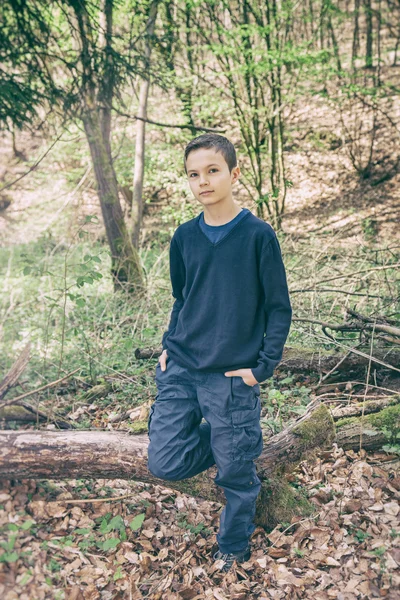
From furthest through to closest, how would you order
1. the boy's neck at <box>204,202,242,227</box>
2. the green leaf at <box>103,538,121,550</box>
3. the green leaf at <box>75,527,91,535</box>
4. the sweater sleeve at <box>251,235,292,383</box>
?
the green leaf at <box>75,527,91,535</box> → the green leaf at <box>103,538,121,550</box> → the boy's neck at <box>204,202,242,227</box> → the sweater sleeve at <box>251,235,292,383</box>

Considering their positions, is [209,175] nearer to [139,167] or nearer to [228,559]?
[228,559]

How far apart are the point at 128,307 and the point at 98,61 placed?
2819mm

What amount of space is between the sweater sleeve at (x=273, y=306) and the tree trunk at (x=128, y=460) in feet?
2.66

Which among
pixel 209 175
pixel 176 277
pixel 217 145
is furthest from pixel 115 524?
pixel 217 145

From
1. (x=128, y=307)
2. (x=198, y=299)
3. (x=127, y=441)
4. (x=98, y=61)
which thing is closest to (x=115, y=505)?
(x=127, y=441)

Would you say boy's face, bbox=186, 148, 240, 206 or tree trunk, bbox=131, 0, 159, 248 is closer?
boy's face, bbox=186, 148, 240, 206

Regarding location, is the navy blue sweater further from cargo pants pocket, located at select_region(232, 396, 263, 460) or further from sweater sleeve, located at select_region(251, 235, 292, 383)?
cargo pants pocket, located at select_region(232, 396, 263, 460)

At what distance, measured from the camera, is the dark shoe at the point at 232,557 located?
2566 mm

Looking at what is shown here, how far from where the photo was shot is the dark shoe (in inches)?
101

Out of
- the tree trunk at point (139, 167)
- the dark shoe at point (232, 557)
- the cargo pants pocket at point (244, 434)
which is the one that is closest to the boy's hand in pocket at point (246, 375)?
the cargo pants pocket at point (244, 434)

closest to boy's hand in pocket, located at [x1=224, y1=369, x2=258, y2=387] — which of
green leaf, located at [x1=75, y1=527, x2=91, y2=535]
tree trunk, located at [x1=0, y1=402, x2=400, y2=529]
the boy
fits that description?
the boy

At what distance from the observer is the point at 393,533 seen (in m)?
2.51

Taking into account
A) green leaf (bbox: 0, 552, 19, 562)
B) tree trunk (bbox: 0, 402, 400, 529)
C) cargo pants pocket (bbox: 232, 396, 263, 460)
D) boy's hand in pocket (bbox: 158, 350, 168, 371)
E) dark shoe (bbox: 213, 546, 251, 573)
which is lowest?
dark shoe (bbox: 213, 546, 251, 573)

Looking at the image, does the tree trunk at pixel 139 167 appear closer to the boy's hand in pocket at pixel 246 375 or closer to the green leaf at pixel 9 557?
the boy's hand in pocket at pixel 246 375
